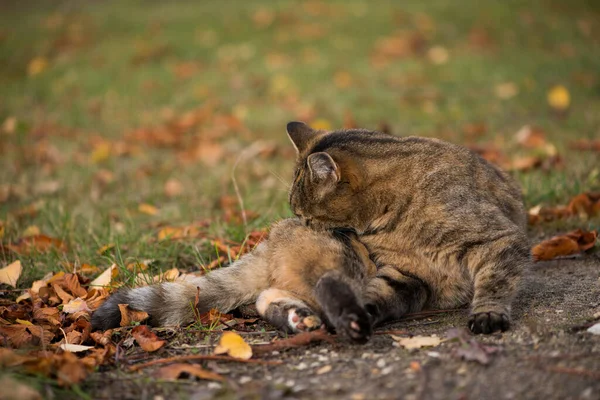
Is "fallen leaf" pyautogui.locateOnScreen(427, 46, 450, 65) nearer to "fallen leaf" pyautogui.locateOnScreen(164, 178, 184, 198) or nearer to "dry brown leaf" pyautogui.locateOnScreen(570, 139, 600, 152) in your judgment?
"dry brown leaf" pyautogui.locateOnScreen(570, 139, 600, 152)

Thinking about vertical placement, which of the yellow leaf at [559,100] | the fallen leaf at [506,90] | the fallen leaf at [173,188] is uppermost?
the fallen leaf at [506,90]

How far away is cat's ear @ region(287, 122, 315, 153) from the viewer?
12.2 feet

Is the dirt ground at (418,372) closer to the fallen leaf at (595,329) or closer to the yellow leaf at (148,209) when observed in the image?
the fallen leaf at (595,329)

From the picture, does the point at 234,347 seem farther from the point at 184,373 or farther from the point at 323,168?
the point at 323,168

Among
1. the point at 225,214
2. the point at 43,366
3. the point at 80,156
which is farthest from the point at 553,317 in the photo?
the point at 80,156

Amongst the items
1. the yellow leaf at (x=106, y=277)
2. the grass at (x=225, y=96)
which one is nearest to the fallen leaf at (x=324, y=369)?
the yellow leaf at (x=106, y=277)

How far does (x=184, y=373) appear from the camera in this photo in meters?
2.45

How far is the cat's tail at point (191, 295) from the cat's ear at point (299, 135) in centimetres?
74

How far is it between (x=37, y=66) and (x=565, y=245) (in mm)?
10123

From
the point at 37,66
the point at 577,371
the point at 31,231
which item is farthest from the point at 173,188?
the point at 37,66

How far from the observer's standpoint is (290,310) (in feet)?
9.27

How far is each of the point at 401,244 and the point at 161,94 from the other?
7.37 metres

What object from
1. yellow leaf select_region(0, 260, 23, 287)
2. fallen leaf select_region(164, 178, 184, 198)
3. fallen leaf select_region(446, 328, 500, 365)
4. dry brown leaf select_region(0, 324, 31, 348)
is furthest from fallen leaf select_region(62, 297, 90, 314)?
fallen leaf select_region(164, 178, 184, 198)

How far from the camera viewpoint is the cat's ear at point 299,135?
3717 millimetres
